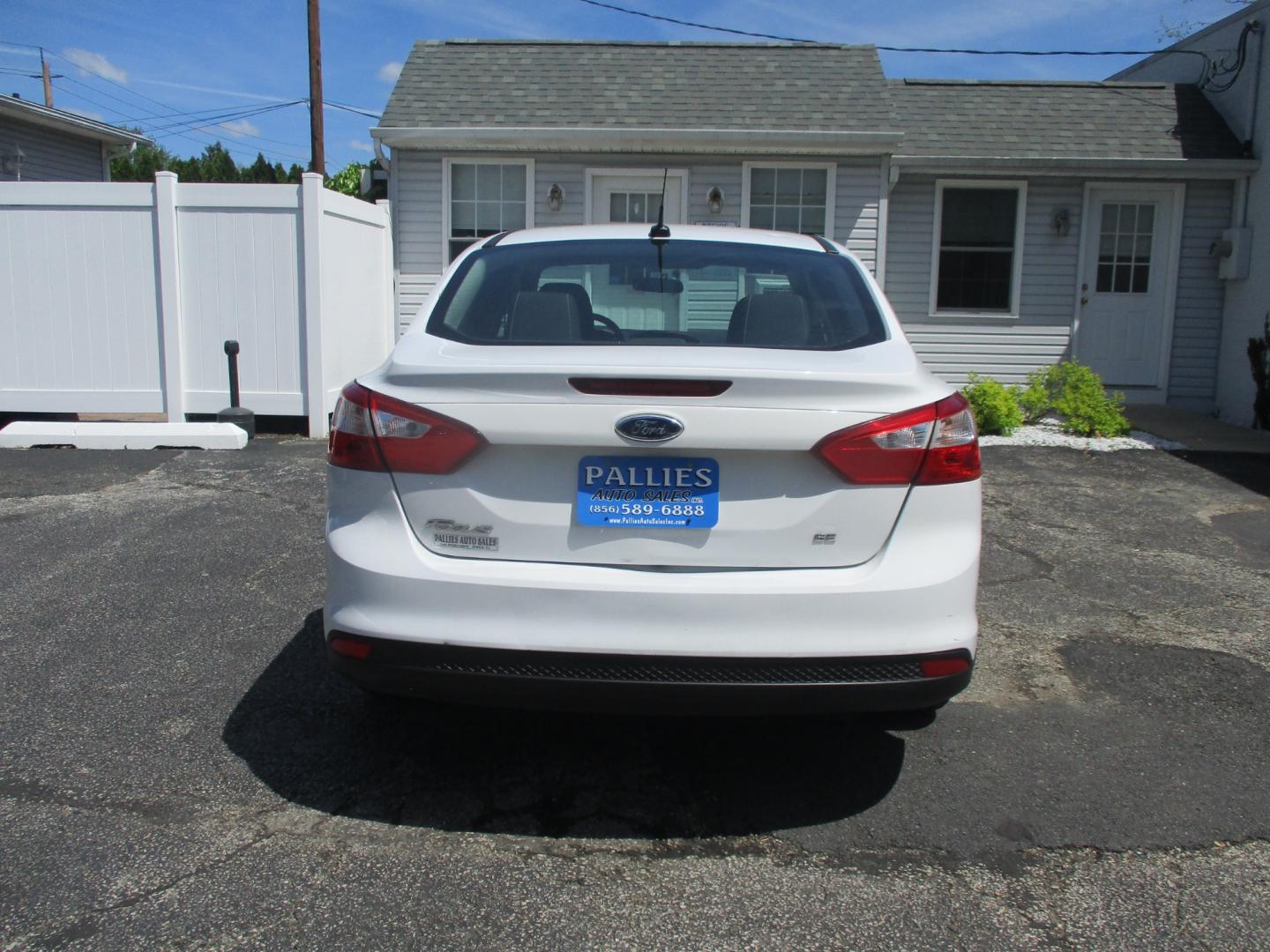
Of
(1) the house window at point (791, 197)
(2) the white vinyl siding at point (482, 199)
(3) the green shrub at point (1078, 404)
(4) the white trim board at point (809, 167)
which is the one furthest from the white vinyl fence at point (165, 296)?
(3) the green shrub at point (1078, 404)

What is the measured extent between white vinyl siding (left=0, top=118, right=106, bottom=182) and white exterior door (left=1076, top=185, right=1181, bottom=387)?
46.8ft

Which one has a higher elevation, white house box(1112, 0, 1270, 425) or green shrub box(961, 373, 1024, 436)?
white house box(1112, 0, 1270, 425)

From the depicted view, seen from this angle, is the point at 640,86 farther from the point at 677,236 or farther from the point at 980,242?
the point at 677,236

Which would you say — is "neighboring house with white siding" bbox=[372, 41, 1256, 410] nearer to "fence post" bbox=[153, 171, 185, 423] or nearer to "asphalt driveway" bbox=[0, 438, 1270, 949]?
"fence post" bbox=[153, 171, 185, 423]

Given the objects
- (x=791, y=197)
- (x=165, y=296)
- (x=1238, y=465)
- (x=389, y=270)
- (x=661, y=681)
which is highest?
(x=791, y=197)

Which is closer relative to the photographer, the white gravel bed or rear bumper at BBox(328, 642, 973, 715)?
rear bumper at BBox(328, 642, 973, 715)

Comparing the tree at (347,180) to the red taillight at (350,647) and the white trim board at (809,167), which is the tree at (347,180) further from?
the red taillight at (350,647)

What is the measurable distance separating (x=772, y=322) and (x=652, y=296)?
0.62m

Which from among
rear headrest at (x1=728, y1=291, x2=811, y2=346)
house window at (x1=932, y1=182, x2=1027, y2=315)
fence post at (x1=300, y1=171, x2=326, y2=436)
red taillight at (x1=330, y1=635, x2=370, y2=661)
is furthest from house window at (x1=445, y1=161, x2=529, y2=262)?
red taillight at (x1=330, y1=635, x2=370, y2=661)

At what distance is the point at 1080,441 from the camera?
9812 millimetres

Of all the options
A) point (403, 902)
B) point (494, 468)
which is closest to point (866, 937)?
point (403, 902)

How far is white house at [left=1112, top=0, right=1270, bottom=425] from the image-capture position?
11133 millimetres

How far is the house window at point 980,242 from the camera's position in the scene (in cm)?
1194

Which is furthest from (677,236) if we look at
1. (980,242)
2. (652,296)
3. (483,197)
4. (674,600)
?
(980,242)
